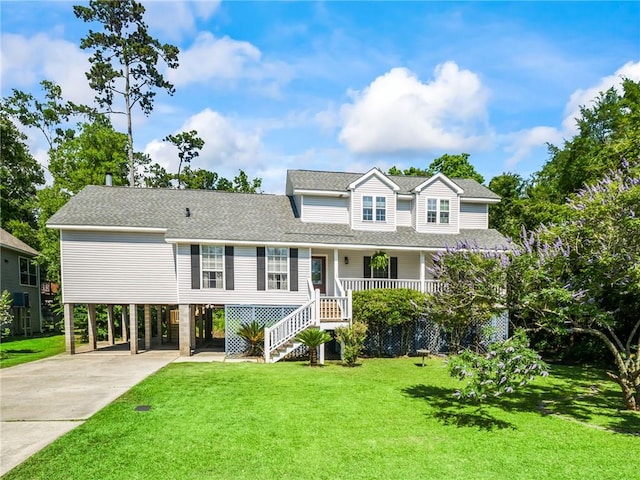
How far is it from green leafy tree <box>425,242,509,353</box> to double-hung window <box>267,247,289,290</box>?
7745 millimetres

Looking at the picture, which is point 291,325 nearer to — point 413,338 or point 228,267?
point 228,267

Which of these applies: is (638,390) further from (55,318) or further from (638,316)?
(55,318)

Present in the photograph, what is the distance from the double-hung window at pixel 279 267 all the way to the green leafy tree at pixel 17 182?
2799 cm

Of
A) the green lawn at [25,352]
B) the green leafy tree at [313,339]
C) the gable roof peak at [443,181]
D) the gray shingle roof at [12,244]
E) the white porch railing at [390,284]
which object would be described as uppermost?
the gable roof peak at [443,181]

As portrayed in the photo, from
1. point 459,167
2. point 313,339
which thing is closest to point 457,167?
point 459,167

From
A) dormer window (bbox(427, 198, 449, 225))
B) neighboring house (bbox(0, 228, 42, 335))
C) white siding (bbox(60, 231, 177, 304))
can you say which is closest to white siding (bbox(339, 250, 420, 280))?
dormer window (bbox(427, 198, 449, 225))

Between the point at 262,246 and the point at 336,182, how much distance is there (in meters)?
5.48

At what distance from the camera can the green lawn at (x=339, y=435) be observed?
18.7 feet

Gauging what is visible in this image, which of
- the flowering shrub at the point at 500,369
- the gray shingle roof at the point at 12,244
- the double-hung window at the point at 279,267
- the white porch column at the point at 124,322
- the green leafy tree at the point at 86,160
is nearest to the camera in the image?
the flowering shrub at the point at 500,369

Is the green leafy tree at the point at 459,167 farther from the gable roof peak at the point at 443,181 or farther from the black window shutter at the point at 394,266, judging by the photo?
the black window shutter at the point at 394,266

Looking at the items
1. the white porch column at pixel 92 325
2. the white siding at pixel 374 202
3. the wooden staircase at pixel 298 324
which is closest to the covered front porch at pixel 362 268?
the white siding at pixel 374 202

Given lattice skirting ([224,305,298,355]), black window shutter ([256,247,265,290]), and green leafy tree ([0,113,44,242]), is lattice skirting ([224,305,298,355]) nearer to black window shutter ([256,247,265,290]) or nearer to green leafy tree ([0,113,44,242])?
black window shutter ([256,247,265,290])

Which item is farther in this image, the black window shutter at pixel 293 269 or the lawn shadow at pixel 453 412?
the black window shutter at pixel 293 269

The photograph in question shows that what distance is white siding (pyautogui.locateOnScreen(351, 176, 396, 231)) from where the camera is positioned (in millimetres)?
17953
